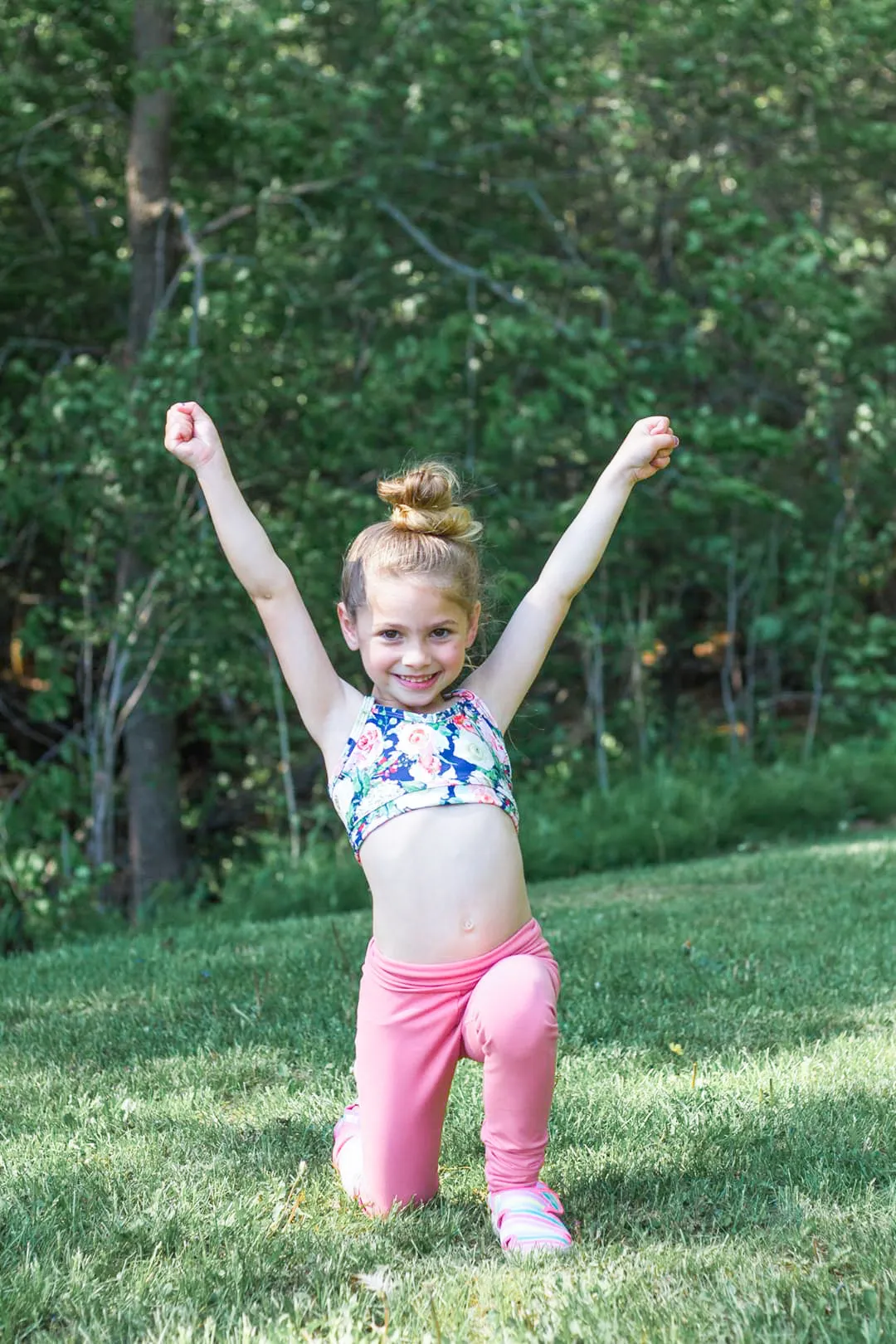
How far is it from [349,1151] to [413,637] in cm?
102

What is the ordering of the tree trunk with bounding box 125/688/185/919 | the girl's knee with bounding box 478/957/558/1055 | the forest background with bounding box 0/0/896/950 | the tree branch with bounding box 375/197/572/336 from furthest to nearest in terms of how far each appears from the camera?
the tree trunk with bounding box 125/688/185/919 < the tree branch with bounding box 375/197/572/336 < the forest background with bounding box 0/0/896/950 < the girl's knee with bounding box 478/957/558/1055

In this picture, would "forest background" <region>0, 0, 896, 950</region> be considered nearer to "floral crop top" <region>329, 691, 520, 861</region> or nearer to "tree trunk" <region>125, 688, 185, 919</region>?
"tree trunk" <region>125, 688, 185, 919</region>

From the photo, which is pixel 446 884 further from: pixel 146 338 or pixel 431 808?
pixel 146 338

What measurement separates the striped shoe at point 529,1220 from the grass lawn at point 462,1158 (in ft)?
0.14

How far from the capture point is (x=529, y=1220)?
2508 millimetres

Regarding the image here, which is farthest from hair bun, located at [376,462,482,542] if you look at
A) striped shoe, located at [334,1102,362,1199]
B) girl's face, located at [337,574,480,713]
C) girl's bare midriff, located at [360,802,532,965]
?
striped shoe, located at [334,1102,362,1199]

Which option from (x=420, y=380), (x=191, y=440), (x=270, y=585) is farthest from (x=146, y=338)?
(x=270, y=585)

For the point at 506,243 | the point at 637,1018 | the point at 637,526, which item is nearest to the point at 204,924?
the point at 637,1018

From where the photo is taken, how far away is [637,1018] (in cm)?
387

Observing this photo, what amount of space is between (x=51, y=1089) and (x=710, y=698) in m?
9.25

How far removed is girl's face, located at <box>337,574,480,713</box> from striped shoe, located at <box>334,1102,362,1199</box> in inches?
32.9

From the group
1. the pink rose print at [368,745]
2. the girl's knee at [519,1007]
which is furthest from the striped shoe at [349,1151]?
the pink rose print at [368,745]

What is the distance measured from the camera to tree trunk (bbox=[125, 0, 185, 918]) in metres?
8.84

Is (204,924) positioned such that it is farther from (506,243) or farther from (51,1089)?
(506,243)
